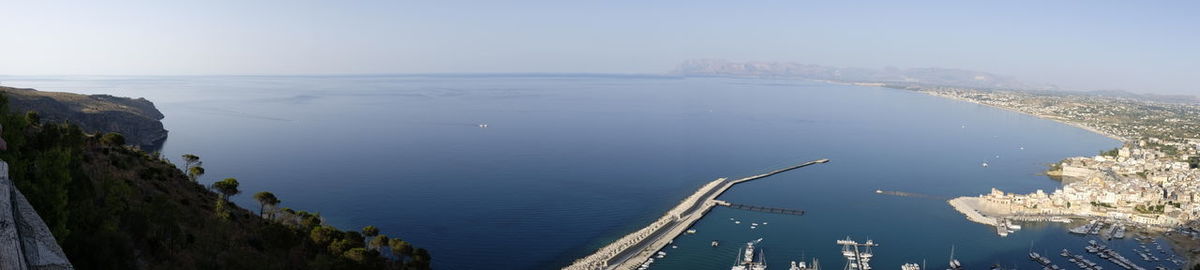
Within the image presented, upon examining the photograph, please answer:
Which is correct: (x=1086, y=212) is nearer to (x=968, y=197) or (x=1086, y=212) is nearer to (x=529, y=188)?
(x=968, y=197)

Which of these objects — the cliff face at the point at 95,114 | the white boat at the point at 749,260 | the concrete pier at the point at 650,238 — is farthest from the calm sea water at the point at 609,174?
the cliff face at the point at 95,114

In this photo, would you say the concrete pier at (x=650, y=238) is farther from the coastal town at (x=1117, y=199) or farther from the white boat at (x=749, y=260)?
the coastal town at (x=1117, y=199)

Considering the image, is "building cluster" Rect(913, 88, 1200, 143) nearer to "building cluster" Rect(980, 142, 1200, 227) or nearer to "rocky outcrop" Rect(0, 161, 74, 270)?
"building cluster" Rect(980, 142, 1200, 227)

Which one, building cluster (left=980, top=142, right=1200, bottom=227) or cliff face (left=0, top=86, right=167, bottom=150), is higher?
cliff face (left=0, top=86, right=167, bottom=150)

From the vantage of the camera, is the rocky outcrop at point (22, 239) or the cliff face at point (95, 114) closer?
the rocky outcrop at point (22, 239)

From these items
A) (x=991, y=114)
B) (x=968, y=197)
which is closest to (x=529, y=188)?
(x=968, y=197)

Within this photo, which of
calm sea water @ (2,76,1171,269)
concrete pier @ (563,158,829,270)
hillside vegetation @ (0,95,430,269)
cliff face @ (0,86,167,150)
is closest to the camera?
hillside vegetation @ (0,95,430,269)

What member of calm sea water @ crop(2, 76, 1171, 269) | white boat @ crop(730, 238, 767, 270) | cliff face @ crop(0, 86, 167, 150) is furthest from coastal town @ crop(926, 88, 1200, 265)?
cliff face @ crop(0, 86, 167, 150)
